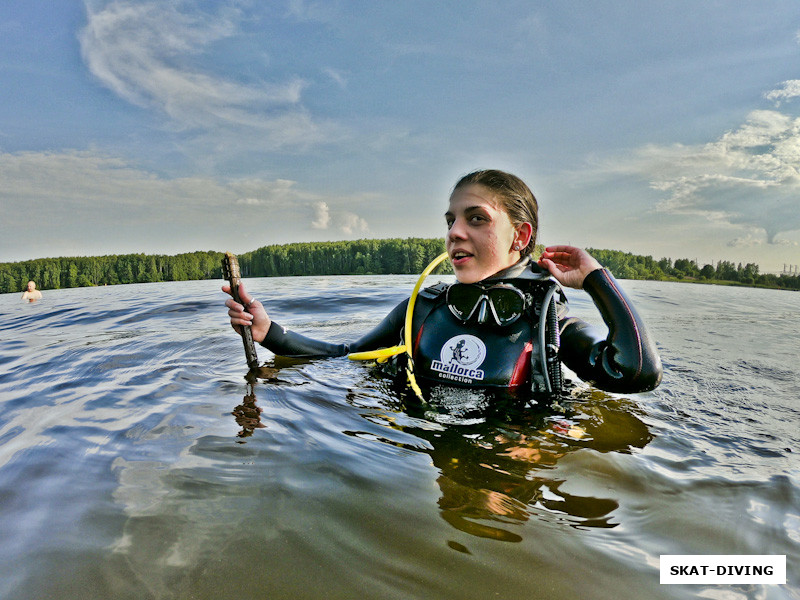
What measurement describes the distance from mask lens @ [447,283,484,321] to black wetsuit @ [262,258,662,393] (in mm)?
99

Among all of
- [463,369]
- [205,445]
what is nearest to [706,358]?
[463,369]

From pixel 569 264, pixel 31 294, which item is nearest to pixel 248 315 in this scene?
pixel 569 264

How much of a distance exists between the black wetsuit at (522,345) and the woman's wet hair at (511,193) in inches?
13.5

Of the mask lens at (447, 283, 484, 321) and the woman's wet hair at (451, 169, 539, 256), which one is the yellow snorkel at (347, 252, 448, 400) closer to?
the mask lens at (447, 283, 484, 321)

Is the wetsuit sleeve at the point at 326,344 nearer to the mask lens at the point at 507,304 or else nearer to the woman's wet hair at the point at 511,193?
the mask lens at the point at 507,304

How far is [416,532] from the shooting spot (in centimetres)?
175

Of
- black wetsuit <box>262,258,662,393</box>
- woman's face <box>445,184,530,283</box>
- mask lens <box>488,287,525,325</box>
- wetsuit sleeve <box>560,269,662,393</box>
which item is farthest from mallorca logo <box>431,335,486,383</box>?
wetsuit sleeve <box>560,269,662,393</box>

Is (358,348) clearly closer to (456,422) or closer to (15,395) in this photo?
(456,422)

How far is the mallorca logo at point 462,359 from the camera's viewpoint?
3252 millimetres

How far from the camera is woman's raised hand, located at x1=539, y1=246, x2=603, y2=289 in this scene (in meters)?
3.09

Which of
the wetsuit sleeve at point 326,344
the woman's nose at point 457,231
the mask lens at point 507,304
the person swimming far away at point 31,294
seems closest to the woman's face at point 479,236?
the woman's nose at point 457,231

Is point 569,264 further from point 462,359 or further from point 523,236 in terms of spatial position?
point 462,359

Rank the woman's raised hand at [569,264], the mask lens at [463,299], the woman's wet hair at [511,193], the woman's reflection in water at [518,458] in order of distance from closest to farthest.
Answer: the woman's reflection in water at [518,458], the woman's raised hand at [569,264], the mask lens at [463,299], the woman's wet hair at [511,193]

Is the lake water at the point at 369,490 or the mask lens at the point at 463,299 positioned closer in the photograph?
the lake water at the point at 369,490
